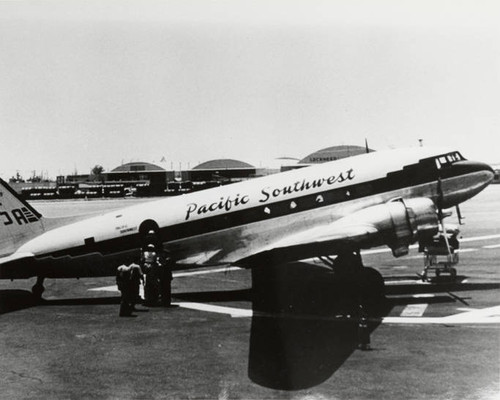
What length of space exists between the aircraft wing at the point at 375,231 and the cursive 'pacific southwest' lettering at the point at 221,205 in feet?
8.63

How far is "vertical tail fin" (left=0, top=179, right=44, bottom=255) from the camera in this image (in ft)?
Result: 66.0

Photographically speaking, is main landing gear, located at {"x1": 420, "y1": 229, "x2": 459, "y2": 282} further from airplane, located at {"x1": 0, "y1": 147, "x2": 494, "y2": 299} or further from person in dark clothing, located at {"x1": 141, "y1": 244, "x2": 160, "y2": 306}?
person in dark clothing, located at {"x1": 141, "y1": 244, "x2": 160, "y2": 306}

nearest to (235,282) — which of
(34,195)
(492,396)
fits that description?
(492,396)

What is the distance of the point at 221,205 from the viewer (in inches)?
791

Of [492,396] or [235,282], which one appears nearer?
[492,396]

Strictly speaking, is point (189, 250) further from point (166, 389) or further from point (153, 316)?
point (166, 389)

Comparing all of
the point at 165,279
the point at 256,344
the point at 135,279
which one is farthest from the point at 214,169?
the point at 256,344

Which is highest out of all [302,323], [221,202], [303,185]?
[303,185]

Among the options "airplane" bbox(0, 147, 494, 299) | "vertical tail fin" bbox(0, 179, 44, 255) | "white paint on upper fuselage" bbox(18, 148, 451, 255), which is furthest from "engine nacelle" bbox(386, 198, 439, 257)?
"vertical tail fin" bbox(0, 179, 44, 255)

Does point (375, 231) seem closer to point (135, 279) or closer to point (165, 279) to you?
point (165, 279)

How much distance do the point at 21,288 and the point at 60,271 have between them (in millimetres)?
5450

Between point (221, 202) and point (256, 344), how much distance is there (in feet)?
23.9

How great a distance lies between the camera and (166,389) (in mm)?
10711

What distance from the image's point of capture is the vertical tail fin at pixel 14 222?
20125 millimetres
